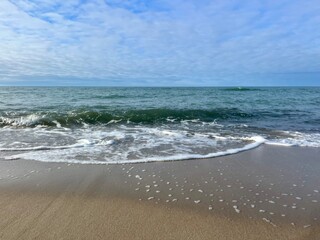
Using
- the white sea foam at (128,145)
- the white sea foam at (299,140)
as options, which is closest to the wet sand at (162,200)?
the white sea foam at (128,145)

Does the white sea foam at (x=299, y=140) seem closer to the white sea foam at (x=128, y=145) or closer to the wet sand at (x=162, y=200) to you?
the white sea foam at (x=128, y=145)

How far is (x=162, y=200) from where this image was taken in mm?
4109

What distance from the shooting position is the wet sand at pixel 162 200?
3.24m

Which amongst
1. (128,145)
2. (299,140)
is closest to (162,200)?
(128,145)

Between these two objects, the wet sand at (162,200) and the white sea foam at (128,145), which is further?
the white sea foam at (128,145)

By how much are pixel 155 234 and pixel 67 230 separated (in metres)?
1.02

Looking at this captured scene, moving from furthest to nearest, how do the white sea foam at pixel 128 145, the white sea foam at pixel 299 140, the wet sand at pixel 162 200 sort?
the white sea foam at pixel 299 140
the white sea foam at pixel 128 145
the wet sand at pixel 162 200

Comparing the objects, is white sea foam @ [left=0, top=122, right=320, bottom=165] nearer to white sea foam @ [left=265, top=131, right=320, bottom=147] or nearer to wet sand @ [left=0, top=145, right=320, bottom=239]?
white sea foam @ [left=265, top=131, right=320, bottom=147]

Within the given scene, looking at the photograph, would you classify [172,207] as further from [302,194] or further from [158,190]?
[302,194]

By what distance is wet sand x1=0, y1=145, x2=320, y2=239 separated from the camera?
3.24 m

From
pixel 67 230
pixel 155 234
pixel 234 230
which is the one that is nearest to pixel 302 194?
pixel 234 230

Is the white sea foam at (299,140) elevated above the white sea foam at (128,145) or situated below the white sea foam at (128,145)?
above

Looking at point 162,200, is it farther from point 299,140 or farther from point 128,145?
point 299,140

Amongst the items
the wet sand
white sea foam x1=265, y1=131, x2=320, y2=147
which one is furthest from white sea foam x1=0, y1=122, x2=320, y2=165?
the wet sand
